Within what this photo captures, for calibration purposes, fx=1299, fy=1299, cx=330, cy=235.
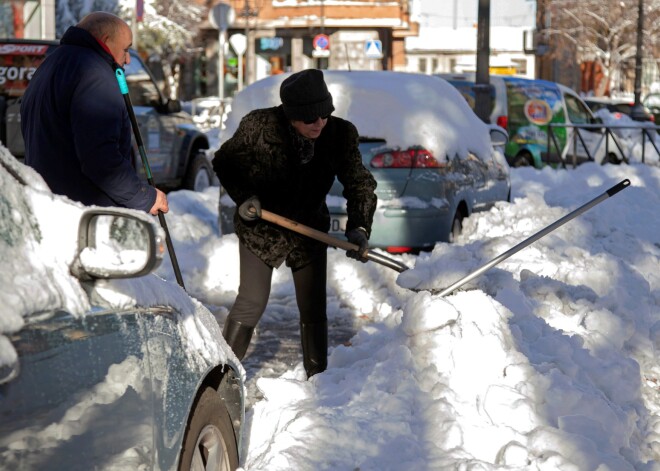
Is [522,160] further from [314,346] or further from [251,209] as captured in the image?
[251,209]

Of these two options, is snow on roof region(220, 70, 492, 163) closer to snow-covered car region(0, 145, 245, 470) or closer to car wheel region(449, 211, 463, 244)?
car wheel region(449, 211, 463, 244)

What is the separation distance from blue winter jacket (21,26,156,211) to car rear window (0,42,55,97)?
726cm

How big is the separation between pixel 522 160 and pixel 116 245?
17420mm

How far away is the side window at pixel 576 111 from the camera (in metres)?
20.8

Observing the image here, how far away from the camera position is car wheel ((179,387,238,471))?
3.45m

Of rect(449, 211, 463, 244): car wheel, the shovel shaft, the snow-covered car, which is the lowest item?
rect(449, 211, 463, 244): car wheel

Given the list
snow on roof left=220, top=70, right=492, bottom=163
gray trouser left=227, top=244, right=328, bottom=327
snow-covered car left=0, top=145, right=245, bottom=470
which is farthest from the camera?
snow on roof left=220, top=70, right=492, bottom=163

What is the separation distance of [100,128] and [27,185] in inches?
87.7

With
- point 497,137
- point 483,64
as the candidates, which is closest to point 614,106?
point 483,64

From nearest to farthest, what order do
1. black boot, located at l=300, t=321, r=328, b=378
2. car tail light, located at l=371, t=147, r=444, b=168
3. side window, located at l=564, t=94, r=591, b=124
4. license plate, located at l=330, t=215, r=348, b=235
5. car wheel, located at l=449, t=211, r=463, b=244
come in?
black boot, located at l=300, t=321, r=328, b=378, license plate, located at l=330, t=215, r=348, b=235, car tail light, located at l=371, t=147, r=444, b=168, car wheel, located at l=449, t=211, r=463, b=244, side window, located at l=564, t=94, r=591, b=124

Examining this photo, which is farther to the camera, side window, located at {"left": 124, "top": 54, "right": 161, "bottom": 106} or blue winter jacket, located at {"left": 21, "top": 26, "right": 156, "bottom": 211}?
side window, located at {"left": 124, "top": 54, "right": 161, "bottom": 106}

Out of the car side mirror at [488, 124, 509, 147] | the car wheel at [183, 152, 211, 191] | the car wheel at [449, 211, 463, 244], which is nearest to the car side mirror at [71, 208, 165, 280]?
the car wheel at [449, 211, 463, 244]

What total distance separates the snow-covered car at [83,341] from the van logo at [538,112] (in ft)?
55.0

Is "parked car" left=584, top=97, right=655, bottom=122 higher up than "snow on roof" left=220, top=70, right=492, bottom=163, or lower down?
lower down
